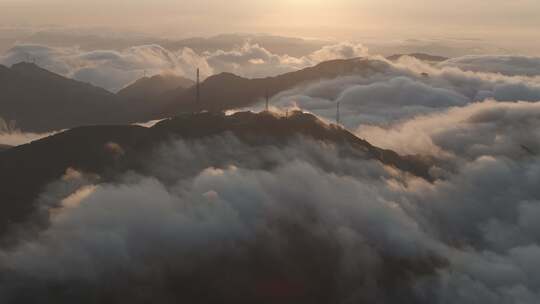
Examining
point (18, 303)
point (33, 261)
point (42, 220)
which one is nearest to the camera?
point (18, 303)

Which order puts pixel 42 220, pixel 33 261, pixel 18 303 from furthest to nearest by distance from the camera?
pixel 42 220 < pixel 33 261 < pixel 18 303

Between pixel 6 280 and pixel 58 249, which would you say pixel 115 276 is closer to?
pixel 58 249

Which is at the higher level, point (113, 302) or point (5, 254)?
point (5, 254)

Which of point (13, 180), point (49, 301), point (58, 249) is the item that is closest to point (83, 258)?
point (58, 249)

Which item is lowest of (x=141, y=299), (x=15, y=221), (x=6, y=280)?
(x=141, y=299)

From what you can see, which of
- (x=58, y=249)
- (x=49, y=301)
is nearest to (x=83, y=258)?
(x=58, y=249)

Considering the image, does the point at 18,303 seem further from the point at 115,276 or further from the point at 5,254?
the point at 115,276

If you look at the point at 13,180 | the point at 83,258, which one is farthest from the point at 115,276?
the point at 13,180

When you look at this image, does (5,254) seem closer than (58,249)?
Yes

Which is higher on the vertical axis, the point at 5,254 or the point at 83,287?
the point at 5,254

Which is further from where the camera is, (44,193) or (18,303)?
(44,193)
